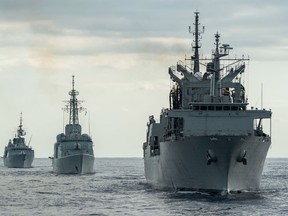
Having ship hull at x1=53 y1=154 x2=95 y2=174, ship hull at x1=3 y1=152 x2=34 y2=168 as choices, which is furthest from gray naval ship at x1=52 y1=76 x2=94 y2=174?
ship hull at x1=3 y1=152 x2=34 y2=168

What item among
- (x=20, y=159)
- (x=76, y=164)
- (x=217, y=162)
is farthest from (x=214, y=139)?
(x=20, y=159)

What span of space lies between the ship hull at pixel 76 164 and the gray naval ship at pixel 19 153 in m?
46.9

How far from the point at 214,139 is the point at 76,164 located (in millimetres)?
64702

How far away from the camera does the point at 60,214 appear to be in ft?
Result: 172

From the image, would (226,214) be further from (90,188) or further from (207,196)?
(90,188)

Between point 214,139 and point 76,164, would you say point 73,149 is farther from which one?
point 214,139

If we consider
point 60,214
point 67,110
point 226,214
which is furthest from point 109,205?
point 67,110

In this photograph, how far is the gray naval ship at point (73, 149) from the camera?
401 feet

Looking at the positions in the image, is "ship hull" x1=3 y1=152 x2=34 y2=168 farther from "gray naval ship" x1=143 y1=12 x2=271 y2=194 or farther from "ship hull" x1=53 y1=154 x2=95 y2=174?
"gray naval ship" x1=143 y1=12 x2=271 y2=194

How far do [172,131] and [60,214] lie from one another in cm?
1879

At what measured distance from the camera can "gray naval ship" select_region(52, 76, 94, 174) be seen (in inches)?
4815

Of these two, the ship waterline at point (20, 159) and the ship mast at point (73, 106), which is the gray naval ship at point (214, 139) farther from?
the ship waterline at point (20, 159)

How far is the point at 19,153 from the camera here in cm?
17188

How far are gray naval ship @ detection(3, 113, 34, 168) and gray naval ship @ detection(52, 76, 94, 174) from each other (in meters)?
41.3
